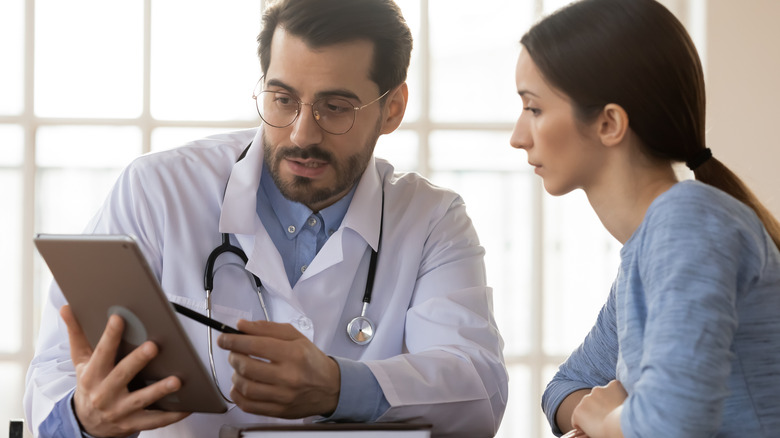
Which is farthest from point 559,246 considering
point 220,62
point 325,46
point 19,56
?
point 19,56

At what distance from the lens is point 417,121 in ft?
10.4

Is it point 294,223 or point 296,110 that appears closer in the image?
point 296,110

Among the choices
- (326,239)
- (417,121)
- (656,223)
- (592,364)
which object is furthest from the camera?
(417,121)

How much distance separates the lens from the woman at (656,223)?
38.8 inches

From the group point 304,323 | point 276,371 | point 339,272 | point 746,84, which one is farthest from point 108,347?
point 746,84

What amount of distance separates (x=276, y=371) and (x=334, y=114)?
0.68 metres

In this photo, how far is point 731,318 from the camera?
99 cm

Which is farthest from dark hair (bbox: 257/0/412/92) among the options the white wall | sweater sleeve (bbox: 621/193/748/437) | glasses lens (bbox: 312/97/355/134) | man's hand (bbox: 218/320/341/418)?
the white wall

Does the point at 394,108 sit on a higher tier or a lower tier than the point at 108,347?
higher

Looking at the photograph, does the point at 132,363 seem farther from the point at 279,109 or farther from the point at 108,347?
the point at 279,109

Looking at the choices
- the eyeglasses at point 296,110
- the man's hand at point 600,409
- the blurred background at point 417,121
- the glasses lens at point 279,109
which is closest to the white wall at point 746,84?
the blurred background at point 417,121

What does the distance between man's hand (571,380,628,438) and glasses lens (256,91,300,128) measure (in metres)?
0.86

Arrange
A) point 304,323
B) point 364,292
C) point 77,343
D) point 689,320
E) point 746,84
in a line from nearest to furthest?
1. point 689,320
2. point 77,343
3. point 304,323
4. point 364,292
5. point 746,84

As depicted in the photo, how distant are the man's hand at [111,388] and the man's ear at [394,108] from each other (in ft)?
3.00
